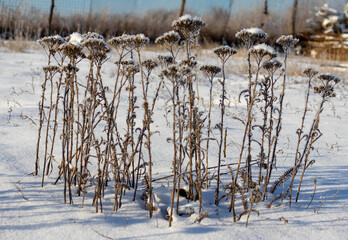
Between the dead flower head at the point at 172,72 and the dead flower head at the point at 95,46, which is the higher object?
the dead flower head at the point at 95,46

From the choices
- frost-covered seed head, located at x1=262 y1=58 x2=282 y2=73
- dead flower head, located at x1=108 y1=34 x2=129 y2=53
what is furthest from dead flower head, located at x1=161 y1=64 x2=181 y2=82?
frost-covered seed head, located at x1=262 y1=58 x2=282 y2=73

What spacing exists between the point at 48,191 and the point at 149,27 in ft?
52.3

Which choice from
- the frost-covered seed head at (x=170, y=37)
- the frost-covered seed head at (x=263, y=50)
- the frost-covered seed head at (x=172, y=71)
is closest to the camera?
the frost-covered seed head at (x=172, y=71)

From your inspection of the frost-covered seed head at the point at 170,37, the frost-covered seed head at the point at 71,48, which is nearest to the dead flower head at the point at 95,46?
the frost-covered seed head at the point at 71,48

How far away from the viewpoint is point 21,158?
2.26 meters

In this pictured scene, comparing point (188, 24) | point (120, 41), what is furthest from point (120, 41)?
point (188, 24)

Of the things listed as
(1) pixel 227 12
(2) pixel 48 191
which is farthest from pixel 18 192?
(1) pixel 227 12

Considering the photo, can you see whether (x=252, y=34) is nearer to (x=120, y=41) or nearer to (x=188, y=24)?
(x=188, y=24)

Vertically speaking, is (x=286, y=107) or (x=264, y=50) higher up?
(x=264, y=50)

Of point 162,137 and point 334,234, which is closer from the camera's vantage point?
point 334,234

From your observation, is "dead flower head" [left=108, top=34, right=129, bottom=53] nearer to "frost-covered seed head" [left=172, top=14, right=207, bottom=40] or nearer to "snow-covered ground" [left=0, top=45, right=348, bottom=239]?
"frost-covered seed head" [left=172, top=14, right=207, bottom=40]

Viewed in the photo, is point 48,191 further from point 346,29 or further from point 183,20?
point 346,29

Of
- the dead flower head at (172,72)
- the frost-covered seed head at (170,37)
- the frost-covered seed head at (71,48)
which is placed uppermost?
the frost-covered seed head at (170,37)

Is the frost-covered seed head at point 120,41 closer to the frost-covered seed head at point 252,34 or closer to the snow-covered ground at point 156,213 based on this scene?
the frost-covered seed head at point 252,34
